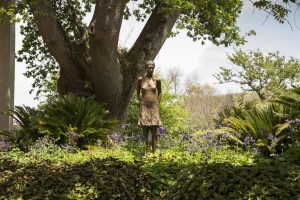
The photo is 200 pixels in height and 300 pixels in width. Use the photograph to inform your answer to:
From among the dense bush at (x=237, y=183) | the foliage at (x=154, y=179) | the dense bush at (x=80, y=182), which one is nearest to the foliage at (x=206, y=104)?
the foliage at (x=154, y=179)

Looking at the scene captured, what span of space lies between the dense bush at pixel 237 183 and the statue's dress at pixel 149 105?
465cm

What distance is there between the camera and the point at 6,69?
14.5 m

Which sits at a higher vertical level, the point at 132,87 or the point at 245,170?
the point at 132,87

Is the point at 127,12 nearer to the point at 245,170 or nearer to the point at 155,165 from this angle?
the point at 155,165

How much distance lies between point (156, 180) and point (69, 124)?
16.1 feet

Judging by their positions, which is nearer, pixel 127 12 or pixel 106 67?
pixel 106 67

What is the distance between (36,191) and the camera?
5.68 meters

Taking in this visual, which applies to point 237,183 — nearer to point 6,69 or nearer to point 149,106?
point 149,106

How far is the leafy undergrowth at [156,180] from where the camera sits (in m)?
4.37

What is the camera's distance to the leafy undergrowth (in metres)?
4.37

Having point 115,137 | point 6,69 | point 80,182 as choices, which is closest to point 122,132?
point 115,137

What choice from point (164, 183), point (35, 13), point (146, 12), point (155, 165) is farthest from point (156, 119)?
point (146, 12)

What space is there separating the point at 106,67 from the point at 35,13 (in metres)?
2.21

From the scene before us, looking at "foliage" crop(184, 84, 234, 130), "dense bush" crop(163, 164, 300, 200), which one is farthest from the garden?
"foliage" crop(184, 84, 234, 130)
